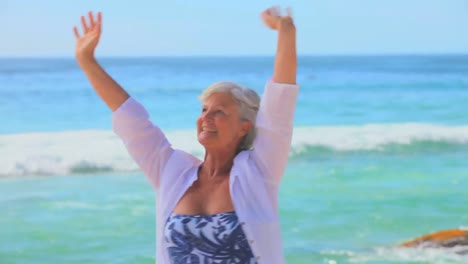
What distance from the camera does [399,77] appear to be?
93.4ft

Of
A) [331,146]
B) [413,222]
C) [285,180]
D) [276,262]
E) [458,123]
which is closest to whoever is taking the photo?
[276,262]

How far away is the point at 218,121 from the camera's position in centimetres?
215

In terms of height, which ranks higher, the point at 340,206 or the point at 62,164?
the point at 62,164

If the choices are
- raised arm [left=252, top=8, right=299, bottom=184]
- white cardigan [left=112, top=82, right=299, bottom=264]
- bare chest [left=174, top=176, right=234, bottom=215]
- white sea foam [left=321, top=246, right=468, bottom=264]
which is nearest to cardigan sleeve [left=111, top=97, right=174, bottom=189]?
white cardigan [left=112, top=82, right=299, bottom=264]

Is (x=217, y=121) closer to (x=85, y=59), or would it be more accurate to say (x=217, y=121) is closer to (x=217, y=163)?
(x=217, y=163)

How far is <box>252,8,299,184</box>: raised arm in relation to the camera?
211 centimetres

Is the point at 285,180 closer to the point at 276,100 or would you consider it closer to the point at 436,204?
the point at 436,204

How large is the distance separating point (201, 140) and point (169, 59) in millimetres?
37177

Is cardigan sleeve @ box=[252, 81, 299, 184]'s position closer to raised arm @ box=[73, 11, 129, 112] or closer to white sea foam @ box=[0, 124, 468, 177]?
raised arm @ box=[73, 11, 129, 112]

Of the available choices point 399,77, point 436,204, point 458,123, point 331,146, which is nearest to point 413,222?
point 436,204

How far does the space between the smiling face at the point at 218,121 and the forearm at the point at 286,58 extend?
12 cm

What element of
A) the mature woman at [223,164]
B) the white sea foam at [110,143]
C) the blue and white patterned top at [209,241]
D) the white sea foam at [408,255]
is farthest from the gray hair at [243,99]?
the white sea foam at [110,143]

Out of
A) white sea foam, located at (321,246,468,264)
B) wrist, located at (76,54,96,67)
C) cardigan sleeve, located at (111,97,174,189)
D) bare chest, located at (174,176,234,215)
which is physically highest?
wrist, located at (76,54,96,67)

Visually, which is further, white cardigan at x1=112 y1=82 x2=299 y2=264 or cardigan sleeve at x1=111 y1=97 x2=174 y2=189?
cardigan sleeve at x1=111 y1=97 x2=174 y2=189
